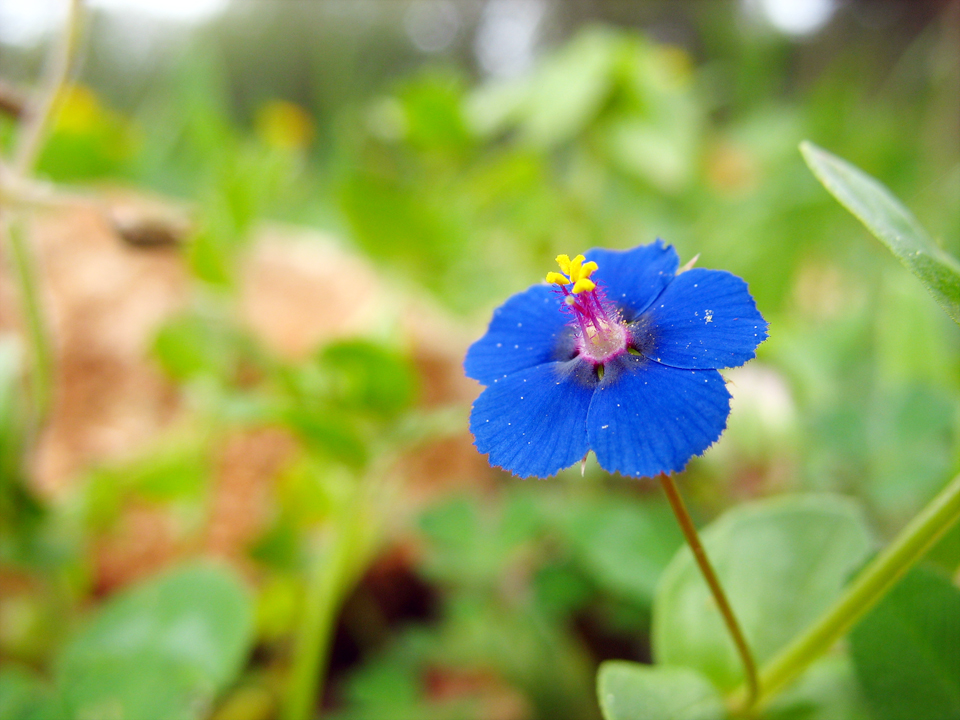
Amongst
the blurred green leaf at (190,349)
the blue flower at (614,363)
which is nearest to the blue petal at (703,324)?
the blue flower at (614,363)

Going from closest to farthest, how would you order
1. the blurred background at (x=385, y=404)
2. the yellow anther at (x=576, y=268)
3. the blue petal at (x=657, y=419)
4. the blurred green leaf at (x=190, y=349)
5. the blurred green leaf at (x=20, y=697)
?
the blue petal at (x=657, y=419), the yellow anther at (x=576, y=268), the blurred green leaf at (x=20, y=697), the blurred background at (x=385, y=404), the blurred green leaf at (x=190, y=349)

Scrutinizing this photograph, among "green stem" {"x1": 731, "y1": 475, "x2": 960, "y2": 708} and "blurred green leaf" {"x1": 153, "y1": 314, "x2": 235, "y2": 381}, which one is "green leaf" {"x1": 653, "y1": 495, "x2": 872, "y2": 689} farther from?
"blurred green leaf" {"x1": 153, "y1": 314, "x2": 235, "y2": 381}

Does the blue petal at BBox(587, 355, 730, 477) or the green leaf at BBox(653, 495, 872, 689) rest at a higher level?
the blue petal at BBox(587, 355, 730, 477)

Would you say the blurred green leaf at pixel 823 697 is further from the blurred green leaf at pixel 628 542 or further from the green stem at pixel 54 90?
the green stem at pixel 54 90

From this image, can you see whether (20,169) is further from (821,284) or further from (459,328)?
(821,284)

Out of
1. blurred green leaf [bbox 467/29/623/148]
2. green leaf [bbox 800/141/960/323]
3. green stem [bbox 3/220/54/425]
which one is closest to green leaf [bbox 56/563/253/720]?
green stem [bbox 3/220/54/425]

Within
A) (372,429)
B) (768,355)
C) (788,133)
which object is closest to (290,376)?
(372,429)

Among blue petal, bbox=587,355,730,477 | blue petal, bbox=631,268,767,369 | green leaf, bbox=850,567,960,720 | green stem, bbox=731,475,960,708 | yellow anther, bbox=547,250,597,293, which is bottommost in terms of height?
green leaf, bbox=850,567,960,720
